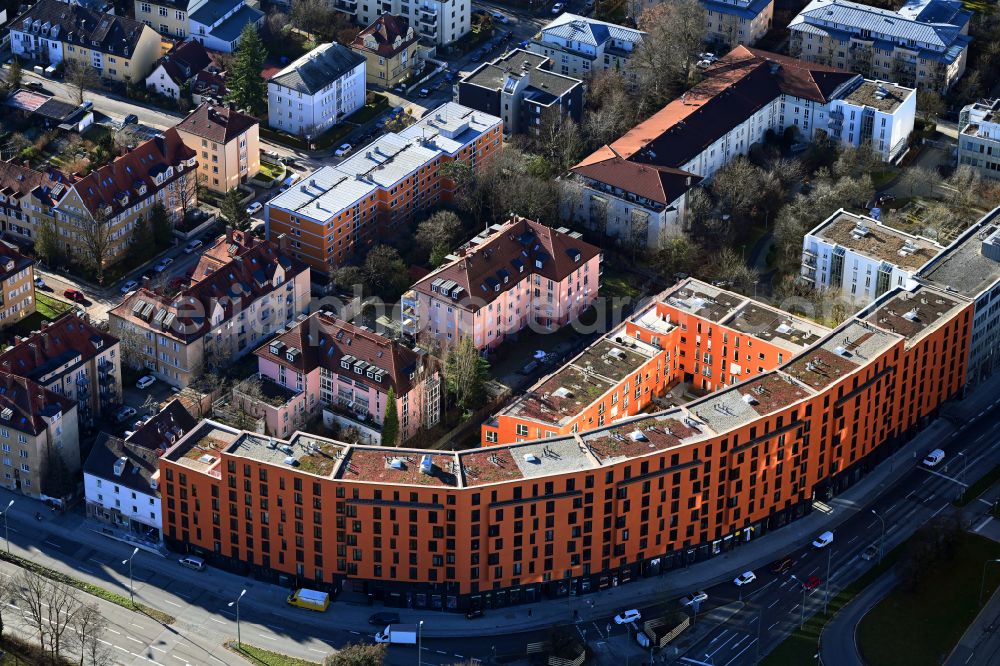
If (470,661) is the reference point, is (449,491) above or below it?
above

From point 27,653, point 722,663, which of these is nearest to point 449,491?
A: point 722,663

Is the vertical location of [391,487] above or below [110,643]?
above

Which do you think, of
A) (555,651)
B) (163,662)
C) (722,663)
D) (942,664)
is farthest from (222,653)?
(942,664)

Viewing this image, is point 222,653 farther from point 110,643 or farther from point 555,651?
point 555,651

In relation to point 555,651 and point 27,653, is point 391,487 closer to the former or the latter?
point 555,651
